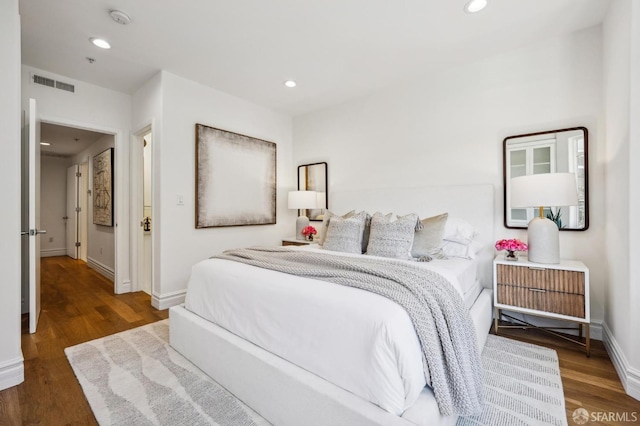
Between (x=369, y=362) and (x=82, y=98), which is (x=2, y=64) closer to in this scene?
(x=82, y=98)

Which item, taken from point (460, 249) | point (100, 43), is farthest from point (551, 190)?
point (100, 43)

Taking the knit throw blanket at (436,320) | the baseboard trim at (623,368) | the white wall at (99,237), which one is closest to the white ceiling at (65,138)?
the white wall at (99,237)

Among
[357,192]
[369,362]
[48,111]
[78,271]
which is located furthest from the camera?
[78,271]

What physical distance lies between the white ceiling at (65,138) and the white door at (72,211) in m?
0.44

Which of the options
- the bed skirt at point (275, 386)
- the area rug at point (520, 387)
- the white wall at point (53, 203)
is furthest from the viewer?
the white wall at point (53, 203)

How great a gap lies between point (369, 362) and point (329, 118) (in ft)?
11.8

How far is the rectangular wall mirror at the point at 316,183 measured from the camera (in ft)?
13.8

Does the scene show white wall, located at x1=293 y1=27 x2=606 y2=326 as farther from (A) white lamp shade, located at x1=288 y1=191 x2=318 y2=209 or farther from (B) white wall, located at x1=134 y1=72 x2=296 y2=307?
(B) white wall, located at x1=134 y1=72 x2=296 y2=307

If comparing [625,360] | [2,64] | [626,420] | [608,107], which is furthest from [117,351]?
[608,107]

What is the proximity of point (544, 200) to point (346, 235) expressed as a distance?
5.15 feet

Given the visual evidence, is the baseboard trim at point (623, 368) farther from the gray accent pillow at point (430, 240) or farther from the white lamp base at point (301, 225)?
the white lamp base at point (301, 225)

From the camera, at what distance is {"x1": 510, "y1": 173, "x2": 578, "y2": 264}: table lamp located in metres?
2.17

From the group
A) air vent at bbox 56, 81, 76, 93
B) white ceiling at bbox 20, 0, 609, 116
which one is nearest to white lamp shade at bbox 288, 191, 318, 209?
white ceiling at bbox 20, 0, 609, 116

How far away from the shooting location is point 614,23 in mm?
2055
